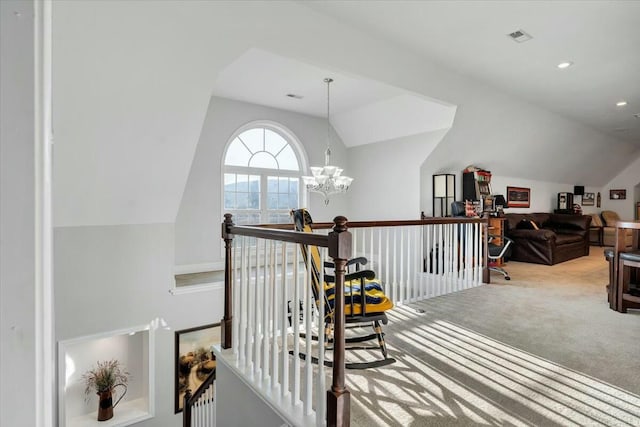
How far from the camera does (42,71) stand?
45 centimetres

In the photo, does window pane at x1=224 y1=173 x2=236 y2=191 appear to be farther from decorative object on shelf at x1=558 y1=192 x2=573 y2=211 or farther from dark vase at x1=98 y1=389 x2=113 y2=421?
decorative object on shelf at x1=558 y1=192 x2=573 y2=211

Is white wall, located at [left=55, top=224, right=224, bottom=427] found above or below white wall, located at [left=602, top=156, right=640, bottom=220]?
below

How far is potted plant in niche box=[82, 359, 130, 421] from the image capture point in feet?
14.9

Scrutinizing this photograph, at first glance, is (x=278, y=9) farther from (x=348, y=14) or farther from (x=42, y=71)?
(x=42, y=71)

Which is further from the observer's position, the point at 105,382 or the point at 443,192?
the point at 443,192

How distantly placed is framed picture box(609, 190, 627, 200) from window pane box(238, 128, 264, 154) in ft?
37.8

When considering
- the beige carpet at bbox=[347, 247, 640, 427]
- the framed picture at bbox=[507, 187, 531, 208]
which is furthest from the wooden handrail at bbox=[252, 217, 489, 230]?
the framed picture at bbox=[507, 187, 531, 208]

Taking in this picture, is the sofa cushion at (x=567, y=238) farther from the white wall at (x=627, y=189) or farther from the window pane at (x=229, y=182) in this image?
the window pane at (x=229, y=182)

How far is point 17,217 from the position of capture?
1.40 feet

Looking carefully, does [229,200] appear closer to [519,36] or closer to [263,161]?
[263,161]

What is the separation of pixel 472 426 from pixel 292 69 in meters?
4.29

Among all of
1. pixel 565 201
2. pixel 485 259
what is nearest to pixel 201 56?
pixel 485 259

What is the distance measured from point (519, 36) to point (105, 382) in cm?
669

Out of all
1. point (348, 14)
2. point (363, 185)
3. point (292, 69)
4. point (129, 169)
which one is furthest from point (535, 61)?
point (129, 169)
